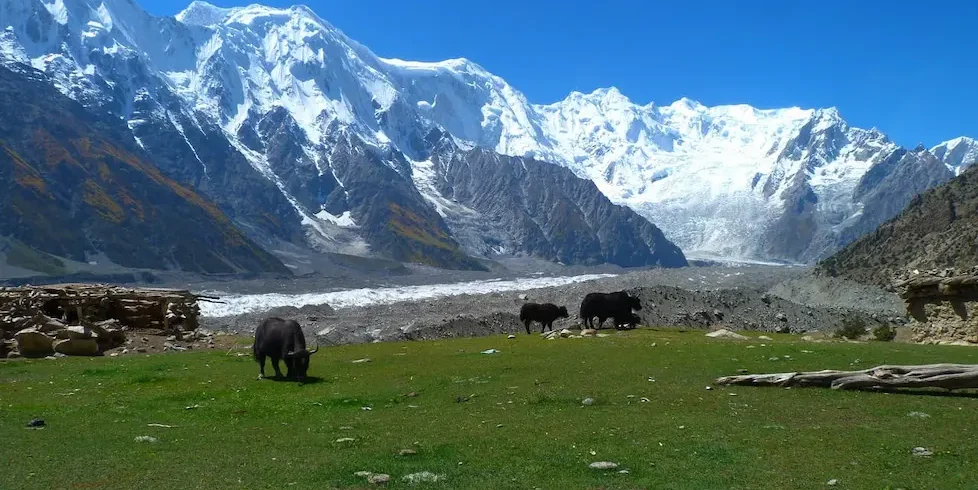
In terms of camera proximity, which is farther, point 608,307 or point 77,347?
point 608,307

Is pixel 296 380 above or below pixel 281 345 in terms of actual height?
below

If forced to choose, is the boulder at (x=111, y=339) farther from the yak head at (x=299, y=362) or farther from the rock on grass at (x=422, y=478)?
the rock on grass at (x=422, y=478)

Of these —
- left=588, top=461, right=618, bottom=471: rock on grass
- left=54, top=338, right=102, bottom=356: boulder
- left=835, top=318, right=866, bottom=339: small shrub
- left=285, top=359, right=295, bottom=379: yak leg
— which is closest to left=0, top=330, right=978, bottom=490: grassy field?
left=588, top=461, right=618, bottom=471: rock on grass

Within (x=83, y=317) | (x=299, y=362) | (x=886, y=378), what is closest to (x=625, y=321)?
(x=299, y=362)

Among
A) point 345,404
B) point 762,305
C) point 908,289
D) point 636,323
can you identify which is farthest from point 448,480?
point 762,305

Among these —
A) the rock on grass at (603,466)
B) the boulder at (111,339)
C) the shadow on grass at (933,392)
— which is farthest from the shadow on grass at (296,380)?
the boulder at (111,339)

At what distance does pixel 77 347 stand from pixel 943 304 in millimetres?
34797

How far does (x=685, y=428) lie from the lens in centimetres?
1312

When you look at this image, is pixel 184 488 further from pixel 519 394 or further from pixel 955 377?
pixel 955 377

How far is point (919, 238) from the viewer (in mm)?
73062

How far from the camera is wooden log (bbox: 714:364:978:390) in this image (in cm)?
1581

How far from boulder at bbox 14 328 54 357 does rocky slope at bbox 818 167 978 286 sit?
57161 millimetres

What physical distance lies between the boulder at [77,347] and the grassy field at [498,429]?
9.30m

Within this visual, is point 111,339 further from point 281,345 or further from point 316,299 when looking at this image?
point 316,299
